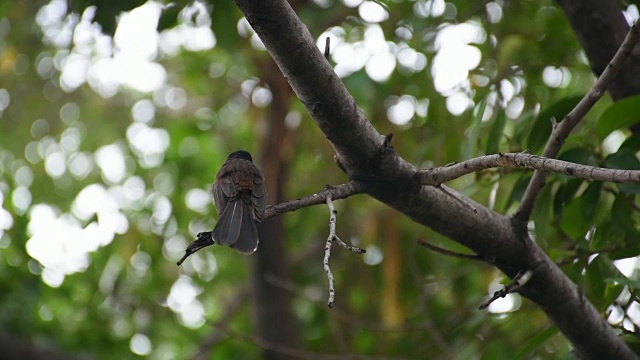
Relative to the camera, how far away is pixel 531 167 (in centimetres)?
203

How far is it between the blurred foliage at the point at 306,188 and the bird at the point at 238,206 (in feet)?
2.92

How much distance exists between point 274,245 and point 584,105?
3.37 metres

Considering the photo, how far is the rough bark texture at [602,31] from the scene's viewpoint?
10.8 feet

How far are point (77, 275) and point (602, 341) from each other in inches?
162

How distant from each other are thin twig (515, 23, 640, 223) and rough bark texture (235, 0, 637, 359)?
208 millimetres

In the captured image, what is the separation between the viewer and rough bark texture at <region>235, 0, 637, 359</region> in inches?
84.7

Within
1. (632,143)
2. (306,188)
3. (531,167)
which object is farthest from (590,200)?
(306,188)

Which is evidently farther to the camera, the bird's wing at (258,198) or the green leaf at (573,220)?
the green leaf at (573,220)

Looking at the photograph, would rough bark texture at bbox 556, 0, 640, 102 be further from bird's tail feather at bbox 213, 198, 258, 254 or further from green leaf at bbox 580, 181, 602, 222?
bird's tail feather at bbox 213, 198, 258, 254

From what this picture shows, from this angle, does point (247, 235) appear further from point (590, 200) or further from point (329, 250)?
point (590, 200)

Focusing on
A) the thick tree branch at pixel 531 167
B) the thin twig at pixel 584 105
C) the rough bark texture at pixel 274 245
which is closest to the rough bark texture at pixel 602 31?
the thin twig at pixel 584 105

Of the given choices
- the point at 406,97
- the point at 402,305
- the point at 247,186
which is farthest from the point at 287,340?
the point at 247,186

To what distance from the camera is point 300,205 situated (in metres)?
2.31

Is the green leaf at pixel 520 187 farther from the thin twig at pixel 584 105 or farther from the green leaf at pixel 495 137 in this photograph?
the thin twig at pixel 584 105
